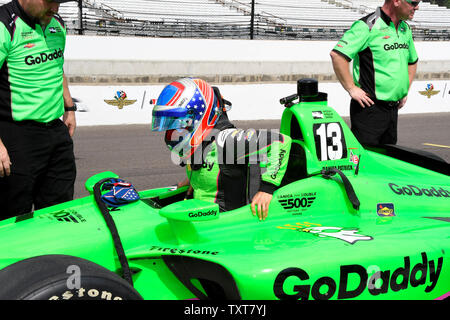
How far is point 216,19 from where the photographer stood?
22.6 meters

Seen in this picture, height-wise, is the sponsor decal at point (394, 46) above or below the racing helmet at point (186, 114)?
above

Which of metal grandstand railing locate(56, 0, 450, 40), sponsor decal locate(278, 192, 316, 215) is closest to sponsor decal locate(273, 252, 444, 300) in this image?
sponsor decal locate(278, 192, 316, 215)

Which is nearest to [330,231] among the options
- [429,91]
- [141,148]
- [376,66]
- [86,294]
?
[86,294]

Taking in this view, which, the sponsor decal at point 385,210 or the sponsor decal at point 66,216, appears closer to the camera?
the sponsor decal at point 66,216

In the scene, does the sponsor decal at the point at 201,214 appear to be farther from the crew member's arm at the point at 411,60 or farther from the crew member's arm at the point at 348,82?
the crew member's arm at the point at 411,60

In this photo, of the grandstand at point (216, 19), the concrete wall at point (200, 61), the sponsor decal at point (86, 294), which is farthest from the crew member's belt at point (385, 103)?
the grandstand at point (216, 19)

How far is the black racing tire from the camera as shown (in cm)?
216

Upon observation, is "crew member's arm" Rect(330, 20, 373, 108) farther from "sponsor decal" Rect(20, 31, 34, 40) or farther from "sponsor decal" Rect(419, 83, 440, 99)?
"sponsor decal" Rect(419, 83, 440, 99)

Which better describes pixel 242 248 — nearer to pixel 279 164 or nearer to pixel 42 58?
pixel 279 164

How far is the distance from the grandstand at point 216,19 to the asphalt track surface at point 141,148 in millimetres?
6427

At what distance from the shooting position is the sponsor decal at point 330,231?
2951 millimetres

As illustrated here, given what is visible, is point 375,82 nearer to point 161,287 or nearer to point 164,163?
point 161,287

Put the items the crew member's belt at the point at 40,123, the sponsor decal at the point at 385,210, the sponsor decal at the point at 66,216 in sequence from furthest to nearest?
the sponsor decal at the point at 385,210
the crew member's belt at the point at 40,123
the sponsor decal at the point at 66,216

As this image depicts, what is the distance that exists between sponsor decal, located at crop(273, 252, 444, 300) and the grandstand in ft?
44.5
